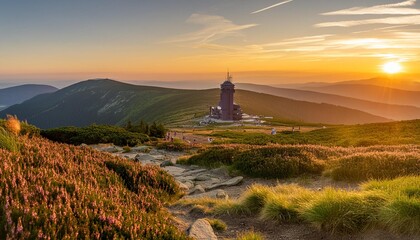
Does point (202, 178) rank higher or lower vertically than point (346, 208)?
lower

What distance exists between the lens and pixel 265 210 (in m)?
8.25

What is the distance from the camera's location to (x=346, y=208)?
706 centimetres

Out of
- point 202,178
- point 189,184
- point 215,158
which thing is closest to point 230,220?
point 189,184

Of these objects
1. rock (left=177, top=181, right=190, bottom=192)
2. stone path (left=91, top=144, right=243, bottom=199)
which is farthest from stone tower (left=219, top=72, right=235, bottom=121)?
rock (left=177, top=181, right=190, bottom=192)

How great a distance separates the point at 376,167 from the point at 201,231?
8327mm

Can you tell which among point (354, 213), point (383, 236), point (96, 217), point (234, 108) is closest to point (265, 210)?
point (354, 213)

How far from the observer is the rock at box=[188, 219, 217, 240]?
6.62 meters

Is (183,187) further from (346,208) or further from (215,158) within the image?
(346,208)

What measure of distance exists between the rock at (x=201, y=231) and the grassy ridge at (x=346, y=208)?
1.71 meters

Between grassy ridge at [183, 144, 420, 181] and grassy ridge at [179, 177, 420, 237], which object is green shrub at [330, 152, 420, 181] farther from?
grassy ridge at [179, 177, 420, 237]

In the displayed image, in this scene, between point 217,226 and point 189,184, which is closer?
point 217,226

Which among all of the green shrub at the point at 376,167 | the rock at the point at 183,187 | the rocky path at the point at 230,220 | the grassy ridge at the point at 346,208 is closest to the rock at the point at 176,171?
the rocky path at the point at 230,220

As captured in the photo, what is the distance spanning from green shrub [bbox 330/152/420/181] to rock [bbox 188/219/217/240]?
7179 mm

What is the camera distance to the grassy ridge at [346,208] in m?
6.21
